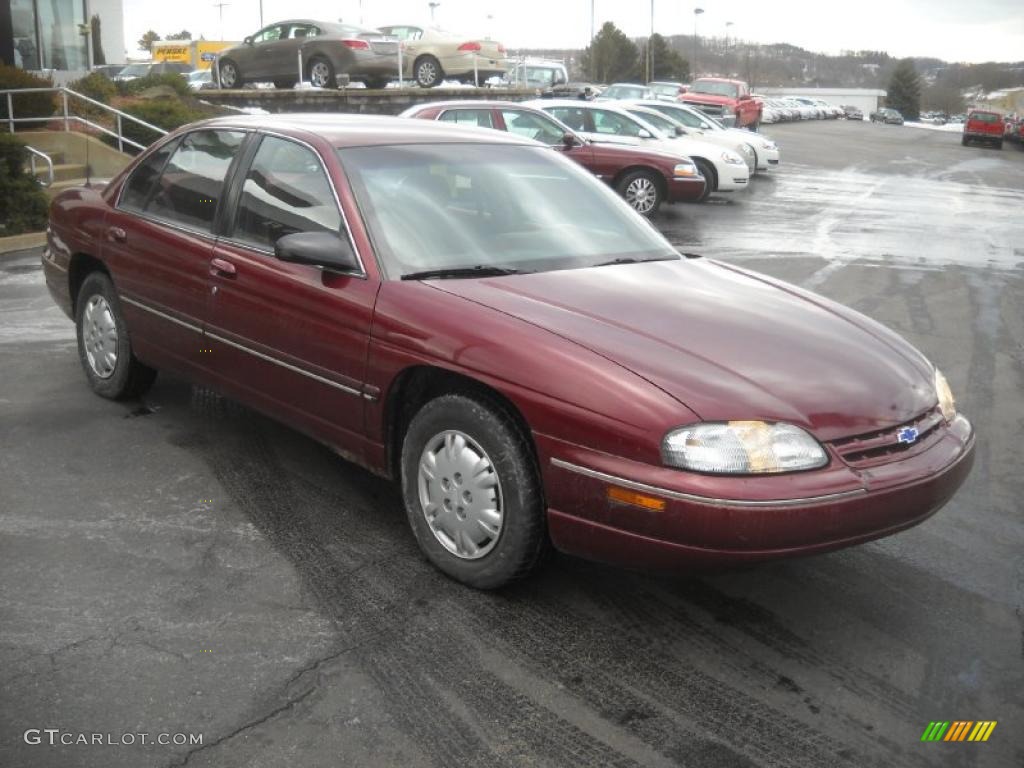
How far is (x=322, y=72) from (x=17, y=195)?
16746mm

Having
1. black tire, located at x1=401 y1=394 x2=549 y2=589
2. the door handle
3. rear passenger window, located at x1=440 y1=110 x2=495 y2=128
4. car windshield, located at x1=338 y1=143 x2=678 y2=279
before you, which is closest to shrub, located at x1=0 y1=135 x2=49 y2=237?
rear passenger window, located at x1=440 y1=110 x2=495 y2=128

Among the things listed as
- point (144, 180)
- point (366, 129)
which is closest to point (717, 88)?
point (144, 180)

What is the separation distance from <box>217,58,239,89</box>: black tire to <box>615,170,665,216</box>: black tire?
1700 cm

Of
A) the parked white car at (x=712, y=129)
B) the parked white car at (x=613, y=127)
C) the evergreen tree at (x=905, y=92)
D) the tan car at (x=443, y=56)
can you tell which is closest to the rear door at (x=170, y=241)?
the parked white car at (x=613, y=127)

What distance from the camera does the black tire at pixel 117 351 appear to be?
595 cm

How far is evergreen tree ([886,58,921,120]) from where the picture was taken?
13500 cm

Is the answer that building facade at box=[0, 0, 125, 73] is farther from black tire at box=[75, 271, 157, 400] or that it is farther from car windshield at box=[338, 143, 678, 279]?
car windshield at box=[338, 143, 678, 279]

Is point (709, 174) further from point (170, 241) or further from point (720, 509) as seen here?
point (720, 509)

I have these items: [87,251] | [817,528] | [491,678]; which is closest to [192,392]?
[87,251]

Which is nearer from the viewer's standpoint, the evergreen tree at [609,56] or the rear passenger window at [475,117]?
the rear passenger window at [475,117]

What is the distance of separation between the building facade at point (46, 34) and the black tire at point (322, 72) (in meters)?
5.27

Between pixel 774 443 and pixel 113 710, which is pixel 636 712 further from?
pixel 113 710

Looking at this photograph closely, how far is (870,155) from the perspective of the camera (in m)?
35.4

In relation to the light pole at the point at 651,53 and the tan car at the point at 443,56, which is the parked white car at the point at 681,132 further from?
the light pole at the point at 651,53
